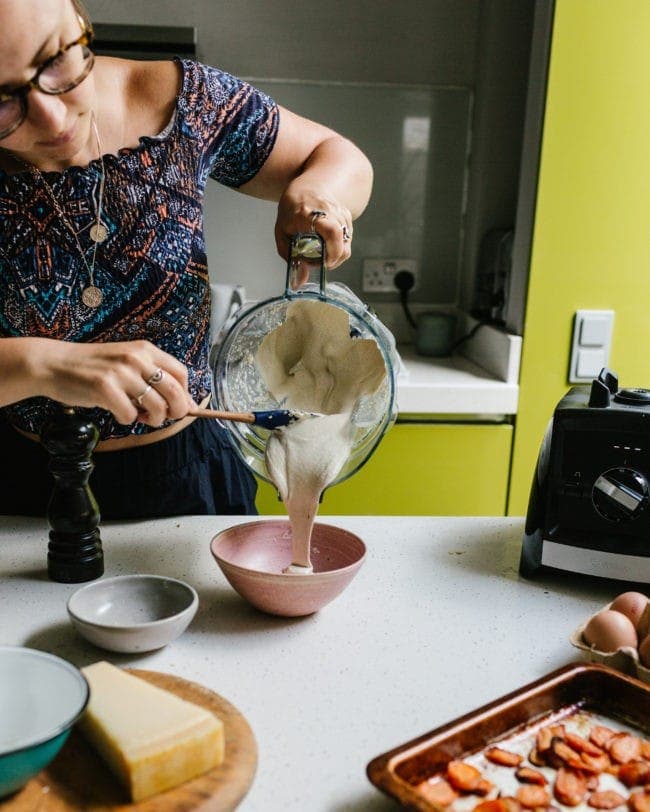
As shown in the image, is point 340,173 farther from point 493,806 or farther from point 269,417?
point 493,806

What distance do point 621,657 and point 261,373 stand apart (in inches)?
19.9

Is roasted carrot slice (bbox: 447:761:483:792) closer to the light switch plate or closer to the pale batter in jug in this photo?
the pale batter in jug

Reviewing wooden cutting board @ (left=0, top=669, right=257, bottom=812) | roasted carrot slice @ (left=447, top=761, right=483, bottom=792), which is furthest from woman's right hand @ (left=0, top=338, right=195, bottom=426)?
roasted carrot slice @ (left=447, top=761, right=483, bottom=792)

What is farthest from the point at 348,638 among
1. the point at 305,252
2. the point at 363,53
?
the point at 363,53

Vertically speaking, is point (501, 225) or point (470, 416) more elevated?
point (501, 225)

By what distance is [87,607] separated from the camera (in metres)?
0.87

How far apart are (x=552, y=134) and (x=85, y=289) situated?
1263 millimetres

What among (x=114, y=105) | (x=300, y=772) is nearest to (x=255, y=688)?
(x=300, y=772)

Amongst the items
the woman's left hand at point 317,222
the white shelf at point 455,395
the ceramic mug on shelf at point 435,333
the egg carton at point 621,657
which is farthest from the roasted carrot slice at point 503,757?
the ceramic mug on shelf at point 435,333

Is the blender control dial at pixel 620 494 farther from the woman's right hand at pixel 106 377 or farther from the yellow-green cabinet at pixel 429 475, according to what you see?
the yellow-green cabinet at pixel 429 475

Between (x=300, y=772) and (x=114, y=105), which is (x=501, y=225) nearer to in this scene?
(x=114, y=105)

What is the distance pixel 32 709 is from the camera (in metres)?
0.65

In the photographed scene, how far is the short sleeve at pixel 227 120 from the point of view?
1.15m

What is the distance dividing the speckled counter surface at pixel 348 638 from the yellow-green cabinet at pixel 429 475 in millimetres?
802
